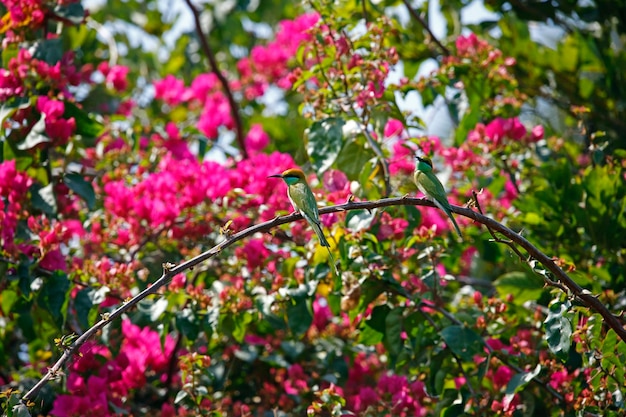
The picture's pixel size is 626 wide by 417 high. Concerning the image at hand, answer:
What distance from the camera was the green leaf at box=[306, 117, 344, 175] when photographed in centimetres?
277

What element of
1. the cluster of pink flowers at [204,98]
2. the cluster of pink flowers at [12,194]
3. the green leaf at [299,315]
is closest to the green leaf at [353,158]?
the green leaf at [299,315]

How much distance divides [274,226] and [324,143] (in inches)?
34.4

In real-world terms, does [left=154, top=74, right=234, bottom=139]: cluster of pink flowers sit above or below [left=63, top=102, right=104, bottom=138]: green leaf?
above

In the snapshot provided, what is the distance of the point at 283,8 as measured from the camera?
226 inches

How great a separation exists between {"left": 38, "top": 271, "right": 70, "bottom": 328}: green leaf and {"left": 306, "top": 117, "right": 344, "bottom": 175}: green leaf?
87 centimetres

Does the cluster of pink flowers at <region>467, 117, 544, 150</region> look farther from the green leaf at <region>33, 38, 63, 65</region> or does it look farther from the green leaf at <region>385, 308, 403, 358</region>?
the green leaf at <region>33, 38, 63, 65</region>

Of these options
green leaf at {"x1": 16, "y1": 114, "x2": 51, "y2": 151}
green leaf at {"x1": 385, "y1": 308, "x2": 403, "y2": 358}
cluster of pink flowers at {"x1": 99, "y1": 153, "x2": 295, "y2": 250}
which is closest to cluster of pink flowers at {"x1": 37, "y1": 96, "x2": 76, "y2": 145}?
green leaf at {"x1": 16, "y1": 114, "x2": 51, "y2": 151}

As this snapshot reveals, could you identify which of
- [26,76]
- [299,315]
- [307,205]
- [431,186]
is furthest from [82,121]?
[431,186]

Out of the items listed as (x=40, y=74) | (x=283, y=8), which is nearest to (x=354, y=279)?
(x=40, y=74)

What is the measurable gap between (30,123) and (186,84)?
7.72 ft

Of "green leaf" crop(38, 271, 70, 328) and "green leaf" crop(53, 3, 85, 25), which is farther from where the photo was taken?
"green leaf" crop(53, 3, 85, 25)

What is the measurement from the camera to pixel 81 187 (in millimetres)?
3000

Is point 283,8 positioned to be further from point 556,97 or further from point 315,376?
point 315,376

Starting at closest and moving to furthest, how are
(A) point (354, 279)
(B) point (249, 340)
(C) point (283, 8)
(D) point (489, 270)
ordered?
(A) point (354, 279) → (B) point (249, 340) → (D) point (489, 270) → (C) point (283, 8)
